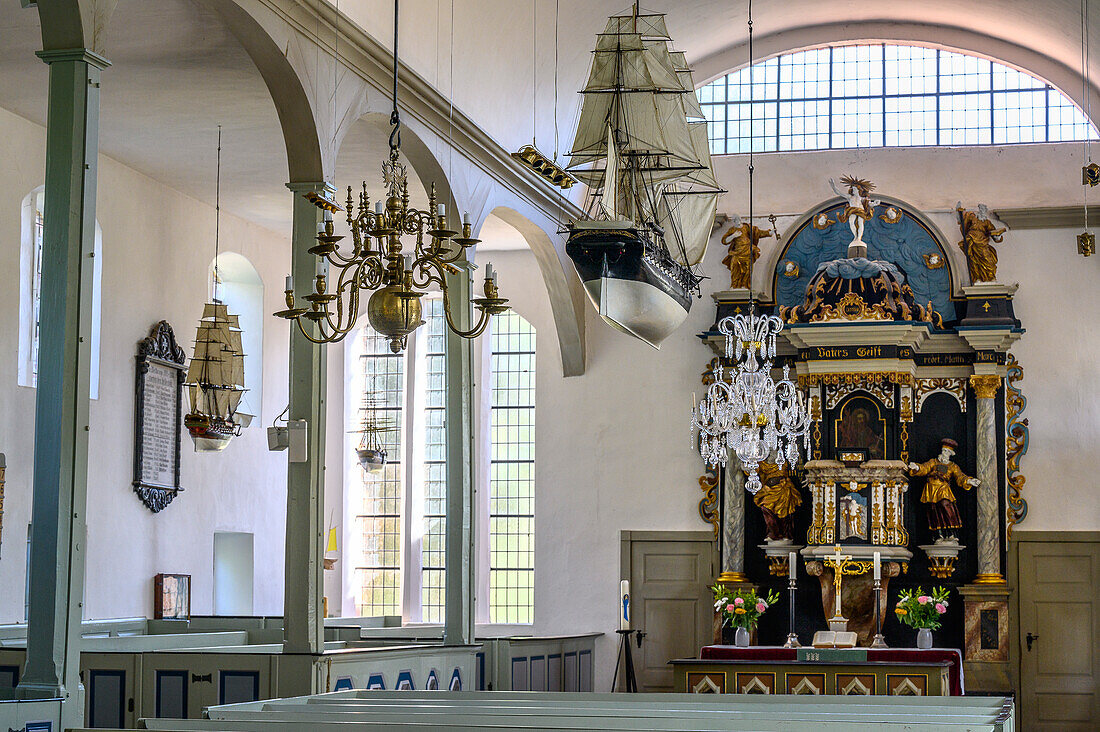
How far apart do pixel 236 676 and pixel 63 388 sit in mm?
2802

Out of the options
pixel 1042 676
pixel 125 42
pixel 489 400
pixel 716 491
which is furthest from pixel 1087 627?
pixel 125 42

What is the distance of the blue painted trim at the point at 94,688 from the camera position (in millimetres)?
8469

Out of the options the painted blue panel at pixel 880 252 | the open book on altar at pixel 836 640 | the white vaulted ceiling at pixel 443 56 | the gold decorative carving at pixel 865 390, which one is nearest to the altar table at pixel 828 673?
the open book on altar at pixel 836 640

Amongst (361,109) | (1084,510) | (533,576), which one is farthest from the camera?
(533,576)

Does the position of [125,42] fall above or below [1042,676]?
above

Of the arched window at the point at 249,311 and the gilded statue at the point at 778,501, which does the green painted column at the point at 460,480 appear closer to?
the gilded statue at the point at 778,501

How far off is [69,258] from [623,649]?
9.53 metres

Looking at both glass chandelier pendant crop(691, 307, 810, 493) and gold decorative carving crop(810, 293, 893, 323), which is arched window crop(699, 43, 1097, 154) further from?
glass chandelier pendant crop(691, 307, 810, 493)

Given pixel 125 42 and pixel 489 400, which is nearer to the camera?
pixel 125 42

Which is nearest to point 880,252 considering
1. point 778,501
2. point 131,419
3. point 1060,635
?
point 778,501

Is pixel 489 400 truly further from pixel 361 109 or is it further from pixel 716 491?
pixel 361 109

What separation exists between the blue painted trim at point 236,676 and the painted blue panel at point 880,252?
796 centimetres

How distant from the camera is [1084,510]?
13867 millimetres

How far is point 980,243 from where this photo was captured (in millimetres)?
14117
